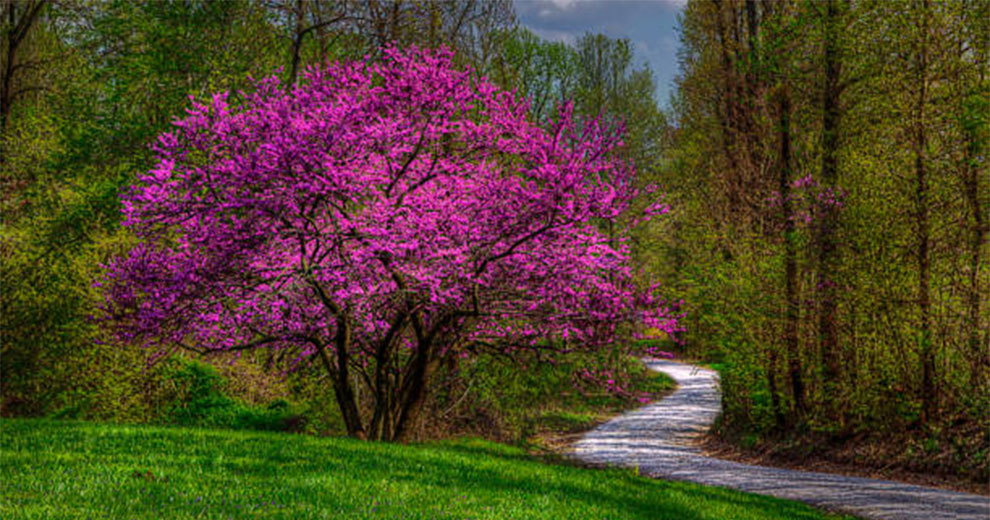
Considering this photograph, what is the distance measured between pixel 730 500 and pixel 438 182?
21.8 ft

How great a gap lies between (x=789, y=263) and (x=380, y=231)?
10.4 meters

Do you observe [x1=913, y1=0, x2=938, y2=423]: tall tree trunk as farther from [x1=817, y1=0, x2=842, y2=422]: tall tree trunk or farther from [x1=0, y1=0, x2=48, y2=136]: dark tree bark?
[x1=0, y1=0, x2=48, y2=136]: dark tree bark

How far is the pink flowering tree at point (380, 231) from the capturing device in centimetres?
952

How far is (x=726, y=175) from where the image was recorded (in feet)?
62.9

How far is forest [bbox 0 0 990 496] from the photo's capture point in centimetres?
1339

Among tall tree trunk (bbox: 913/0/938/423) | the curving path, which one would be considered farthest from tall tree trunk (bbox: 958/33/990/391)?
the curving path

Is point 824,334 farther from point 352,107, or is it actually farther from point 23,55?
point 23,55

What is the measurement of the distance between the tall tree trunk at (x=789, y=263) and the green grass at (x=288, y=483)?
252 inches

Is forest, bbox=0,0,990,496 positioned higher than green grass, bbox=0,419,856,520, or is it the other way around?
forest, bbox=0,0,990,496

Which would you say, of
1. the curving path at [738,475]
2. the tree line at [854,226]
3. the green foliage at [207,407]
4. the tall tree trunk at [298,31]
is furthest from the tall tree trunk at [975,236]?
the tall tree trunk at [298,31]

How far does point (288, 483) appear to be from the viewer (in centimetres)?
641

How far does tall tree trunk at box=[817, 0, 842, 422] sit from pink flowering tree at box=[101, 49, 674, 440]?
4.93m

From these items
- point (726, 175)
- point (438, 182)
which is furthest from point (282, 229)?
point (726, 175)

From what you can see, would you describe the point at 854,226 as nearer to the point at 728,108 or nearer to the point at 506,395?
the point at 728,108
